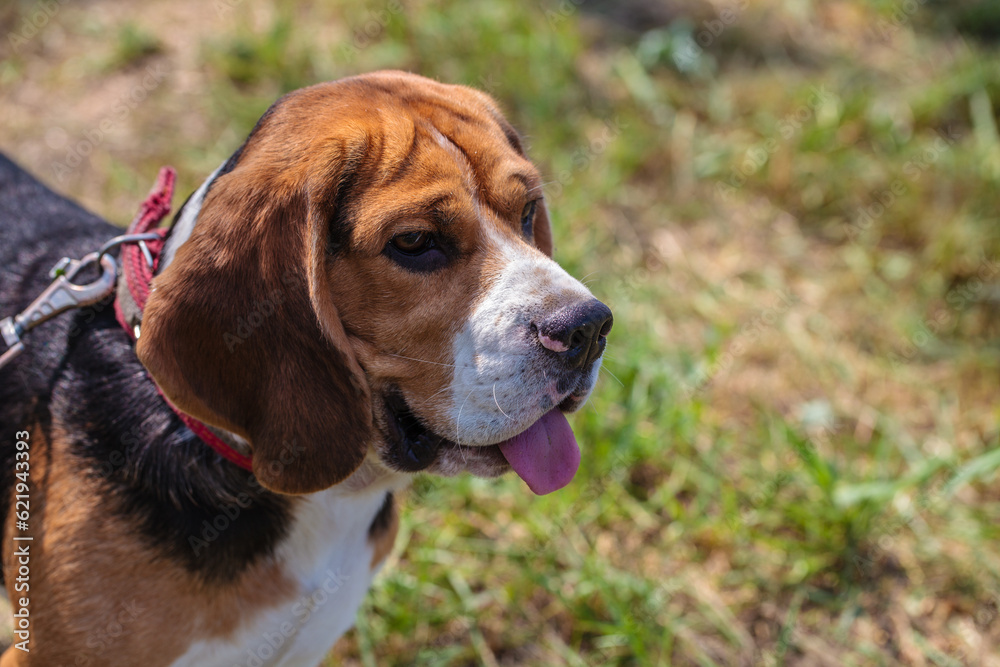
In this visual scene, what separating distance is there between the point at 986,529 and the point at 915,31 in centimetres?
533

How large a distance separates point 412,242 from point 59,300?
1.09 metres

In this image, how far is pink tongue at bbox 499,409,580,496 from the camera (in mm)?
2621

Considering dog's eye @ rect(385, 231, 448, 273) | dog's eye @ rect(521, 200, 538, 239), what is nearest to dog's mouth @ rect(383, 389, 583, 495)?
dog's eye @ rect(385, 231, 448, 273)

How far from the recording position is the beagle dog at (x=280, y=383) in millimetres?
2293

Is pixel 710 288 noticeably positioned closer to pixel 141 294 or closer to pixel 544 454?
pixel 544 454

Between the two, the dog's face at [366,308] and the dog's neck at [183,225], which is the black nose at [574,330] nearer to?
the dog's face at [366,308]

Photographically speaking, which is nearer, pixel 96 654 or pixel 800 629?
pixel 96 654

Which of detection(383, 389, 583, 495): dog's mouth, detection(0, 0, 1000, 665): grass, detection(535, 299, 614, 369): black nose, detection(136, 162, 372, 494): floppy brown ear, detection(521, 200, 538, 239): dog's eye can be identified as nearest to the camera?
detection(136, 162, 372, 494): floppy brown ear

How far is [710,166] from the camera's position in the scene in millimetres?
6160

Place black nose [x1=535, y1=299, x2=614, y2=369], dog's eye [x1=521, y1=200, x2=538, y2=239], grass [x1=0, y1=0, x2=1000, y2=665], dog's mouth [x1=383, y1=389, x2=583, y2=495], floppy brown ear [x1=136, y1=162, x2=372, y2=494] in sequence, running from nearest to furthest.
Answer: floppy brown ear [x1=136, y1=162, x2=372, y2=494] < black nose [x1=535, y1=299, x2=614, y2=369] < dog's mouth [x1=383, y1=389, x2=583, y2=495] < dog's eye [x1=521, y1=200, x2=538, y2=239] < grass [x1=0, y1=0, x2=1000, y2=665]

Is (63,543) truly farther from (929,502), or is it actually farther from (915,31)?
(915,31)

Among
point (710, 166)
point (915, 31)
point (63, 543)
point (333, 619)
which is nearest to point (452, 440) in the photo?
point (333, 619)

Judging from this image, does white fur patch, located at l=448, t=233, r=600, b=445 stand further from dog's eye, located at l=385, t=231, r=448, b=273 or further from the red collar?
the red collar

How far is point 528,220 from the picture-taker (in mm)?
2906
